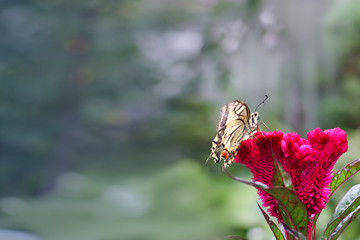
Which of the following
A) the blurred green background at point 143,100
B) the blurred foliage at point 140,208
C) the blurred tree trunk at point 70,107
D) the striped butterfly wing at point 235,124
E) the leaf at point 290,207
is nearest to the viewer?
the leaf at point 290,207

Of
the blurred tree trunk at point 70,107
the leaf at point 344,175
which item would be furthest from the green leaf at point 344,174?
the blurred tree trunk at point 70,107

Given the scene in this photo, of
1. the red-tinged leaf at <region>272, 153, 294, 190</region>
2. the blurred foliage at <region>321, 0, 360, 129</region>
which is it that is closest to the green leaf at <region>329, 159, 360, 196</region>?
the red-tinged leaf at <region>272, 153, 294, 190</region>

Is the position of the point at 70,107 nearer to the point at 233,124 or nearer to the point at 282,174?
the point at 233,124

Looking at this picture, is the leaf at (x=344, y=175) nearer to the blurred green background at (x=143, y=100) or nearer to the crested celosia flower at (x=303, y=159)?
the crested celosia flower at (x=303, y=159)

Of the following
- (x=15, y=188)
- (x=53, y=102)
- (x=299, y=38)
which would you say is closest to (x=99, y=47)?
(x=53, y=102)

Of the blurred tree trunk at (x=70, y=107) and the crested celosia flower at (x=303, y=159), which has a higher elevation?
the blurred tree trunk at (x=70, y=107)

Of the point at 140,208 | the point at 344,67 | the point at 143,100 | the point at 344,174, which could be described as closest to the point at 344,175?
the point at 344,174
